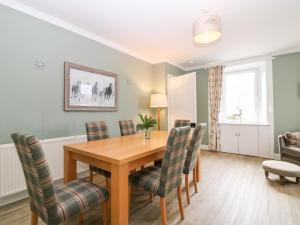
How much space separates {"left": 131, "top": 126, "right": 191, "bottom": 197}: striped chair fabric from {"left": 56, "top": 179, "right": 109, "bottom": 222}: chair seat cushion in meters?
0.40

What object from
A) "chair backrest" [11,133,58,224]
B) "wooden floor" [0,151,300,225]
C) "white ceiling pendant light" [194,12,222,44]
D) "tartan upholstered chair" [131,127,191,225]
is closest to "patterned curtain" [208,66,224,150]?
"wooden floor" [0,151,300,225]

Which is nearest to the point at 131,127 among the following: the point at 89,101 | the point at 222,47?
the point at 89,101

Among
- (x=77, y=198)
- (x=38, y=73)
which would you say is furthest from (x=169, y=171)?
(x=38, y=73)

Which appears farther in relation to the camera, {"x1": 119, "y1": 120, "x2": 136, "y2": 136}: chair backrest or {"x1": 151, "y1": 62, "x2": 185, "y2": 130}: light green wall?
{"x1": 151, "y1": 62, "x2": 185, "y2": 130}: light green wall

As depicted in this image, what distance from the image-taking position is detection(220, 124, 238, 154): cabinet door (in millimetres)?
4281

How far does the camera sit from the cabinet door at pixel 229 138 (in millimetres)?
4281

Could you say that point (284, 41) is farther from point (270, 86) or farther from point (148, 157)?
point (148, 157)

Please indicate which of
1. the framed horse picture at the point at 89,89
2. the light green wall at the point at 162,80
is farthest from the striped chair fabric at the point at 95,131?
the light green wall at the point at 162,80

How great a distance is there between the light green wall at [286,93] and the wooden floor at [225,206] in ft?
5.40

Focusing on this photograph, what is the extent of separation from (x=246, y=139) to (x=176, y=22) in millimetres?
3330

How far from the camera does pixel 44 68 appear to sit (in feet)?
7.64

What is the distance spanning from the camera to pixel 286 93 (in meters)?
3.69

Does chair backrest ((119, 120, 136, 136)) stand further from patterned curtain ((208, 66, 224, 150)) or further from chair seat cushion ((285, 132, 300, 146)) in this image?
chair seat cushion ((285, 132, 300, 146))

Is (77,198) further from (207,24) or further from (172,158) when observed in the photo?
(207,24)
